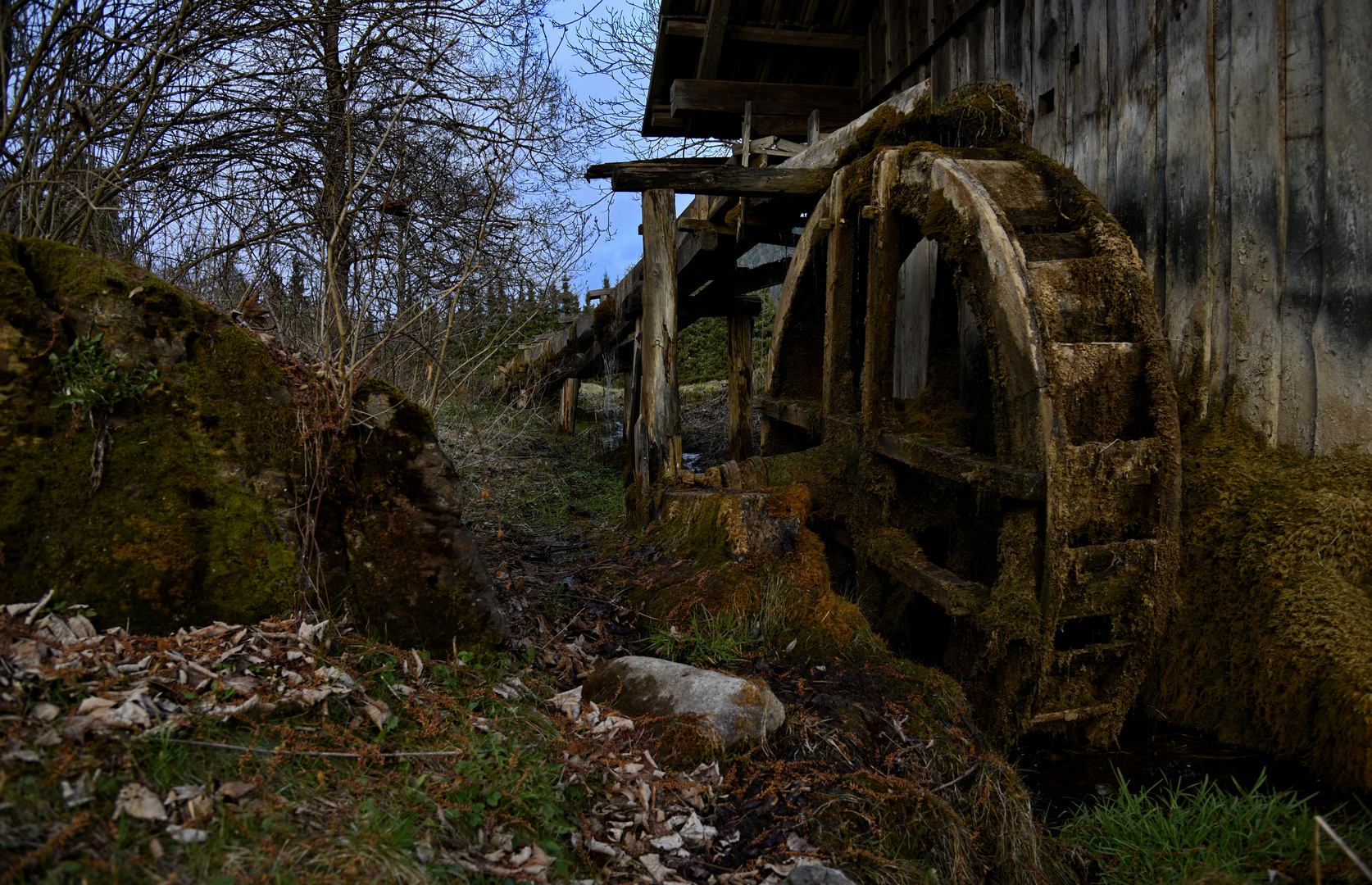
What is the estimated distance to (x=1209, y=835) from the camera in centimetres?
259

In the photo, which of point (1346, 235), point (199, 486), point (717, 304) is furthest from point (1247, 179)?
point (717, 304)

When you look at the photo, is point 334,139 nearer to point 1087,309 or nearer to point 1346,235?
point 1087,309

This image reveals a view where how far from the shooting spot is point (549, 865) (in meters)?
1.98

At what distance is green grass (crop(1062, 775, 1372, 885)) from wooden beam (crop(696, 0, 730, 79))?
6.76 m

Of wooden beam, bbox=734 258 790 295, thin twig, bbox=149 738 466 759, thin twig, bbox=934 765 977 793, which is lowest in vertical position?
thin twig, bbox=934 765 977 793

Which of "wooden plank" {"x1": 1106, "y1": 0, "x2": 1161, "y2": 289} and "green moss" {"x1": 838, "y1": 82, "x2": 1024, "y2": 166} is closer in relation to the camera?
"wooden plank" {"x1": 1106, "y1": 0, "x2": 1161, "y2": 289}

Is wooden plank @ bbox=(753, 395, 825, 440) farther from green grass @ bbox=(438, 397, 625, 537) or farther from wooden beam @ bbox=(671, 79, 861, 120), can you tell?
wooden beam @ bbox=(671, 79, 861, 120)

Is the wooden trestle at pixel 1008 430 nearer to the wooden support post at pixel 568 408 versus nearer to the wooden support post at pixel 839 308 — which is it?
the wooden support post at pixel 839 308

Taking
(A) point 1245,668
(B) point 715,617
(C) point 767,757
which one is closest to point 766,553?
(B) point 715,617

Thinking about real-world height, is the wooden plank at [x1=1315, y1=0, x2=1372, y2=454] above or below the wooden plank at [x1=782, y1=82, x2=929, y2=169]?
below

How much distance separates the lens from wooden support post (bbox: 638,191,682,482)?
5.36 metres

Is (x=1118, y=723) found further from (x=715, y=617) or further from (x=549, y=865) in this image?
(x=549, y=865)

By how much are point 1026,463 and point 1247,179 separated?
1.51 metres

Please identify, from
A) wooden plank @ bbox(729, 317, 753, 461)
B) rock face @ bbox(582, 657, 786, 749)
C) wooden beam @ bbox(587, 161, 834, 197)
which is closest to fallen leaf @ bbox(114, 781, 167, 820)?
rock face @ bbox(582, 657, 786, 749)
